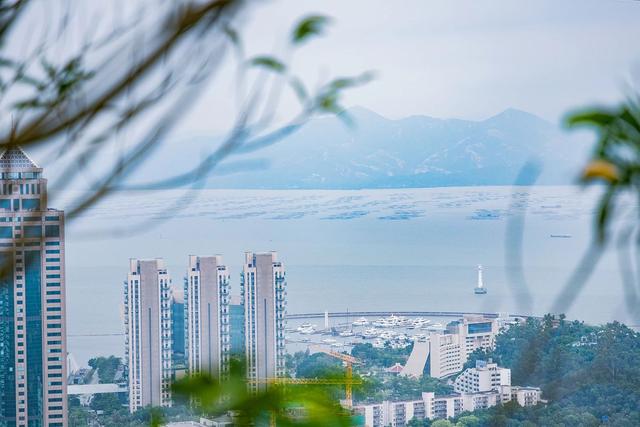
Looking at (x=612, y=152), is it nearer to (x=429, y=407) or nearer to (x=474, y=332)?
(x=429, y=407)

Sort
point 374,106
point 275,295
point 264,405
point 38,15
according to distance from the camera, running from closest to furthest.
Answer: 1. point 264,405
2. point 38,15
3. point 275,295
4. point 374,106

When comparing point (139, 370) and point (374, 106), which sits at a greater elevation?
point (374, 106)

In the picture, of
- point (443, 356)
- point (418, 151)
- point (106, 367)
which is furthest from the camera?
point (418, 151)

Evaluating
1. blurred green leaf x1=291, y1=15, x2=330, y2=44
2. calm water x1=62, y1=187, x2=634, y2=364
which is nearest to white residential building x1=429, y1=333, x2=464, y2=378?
calm water x1=62, y1=187, x2=634, y2=364

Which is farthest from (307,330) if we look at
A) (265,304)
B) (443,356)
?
(443,356)

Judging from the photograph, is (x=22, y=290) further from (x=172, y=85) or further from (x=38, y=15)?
(x=172, y=85)

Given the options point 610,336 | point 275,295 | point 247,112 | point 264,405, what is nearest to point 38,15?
point 247,112
